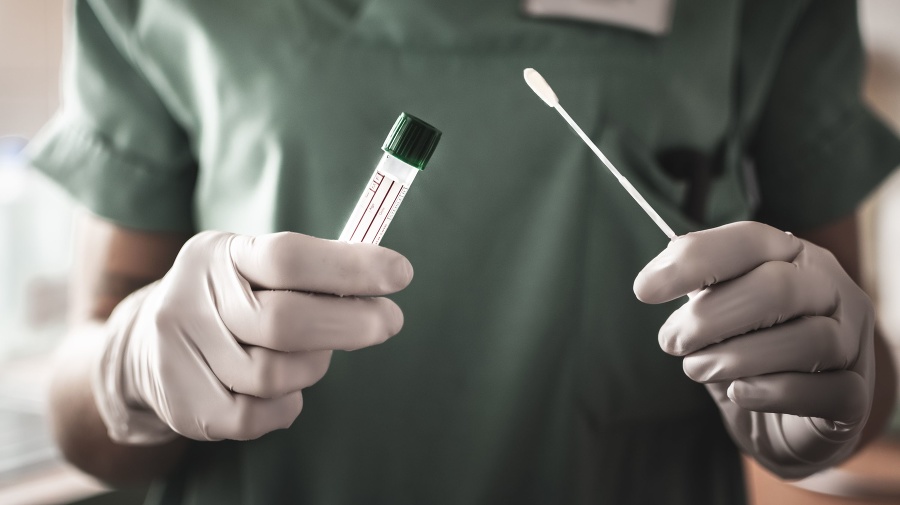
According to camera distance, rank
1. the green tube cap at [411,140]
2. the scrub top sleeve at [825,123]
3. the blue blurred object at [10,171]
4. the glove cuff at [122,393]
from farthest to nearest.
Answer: the blue blurred object at [10,171]
the scrub top sleeve at [825,123]
the glove cuff at [122,393]
the green tube cap at [411,140]

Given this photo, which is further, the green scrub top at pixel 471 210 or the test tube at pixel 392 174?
the green scrub top at pixel 471 210

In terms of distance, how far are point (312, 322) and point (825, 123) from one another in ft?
1.46

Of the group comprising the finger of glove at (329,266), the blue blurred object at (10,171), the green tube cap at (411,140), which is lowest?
the blue blurred object at (10,171)

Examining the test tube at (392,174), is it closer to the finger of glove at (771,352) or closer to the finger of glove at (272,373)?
the finger of glove at (272,373)

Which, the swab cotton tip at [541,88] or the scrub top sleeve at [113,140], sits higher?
the swab cotton tip at [541,88]

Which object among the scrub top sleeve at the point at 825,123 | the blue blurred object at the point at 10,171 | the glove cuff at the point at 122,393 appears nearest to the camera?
the glove cuff at the point at 122,393

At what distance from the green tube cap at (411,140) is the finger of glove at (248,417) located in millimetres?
158

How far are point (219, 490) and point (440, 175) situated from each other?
0.86ft

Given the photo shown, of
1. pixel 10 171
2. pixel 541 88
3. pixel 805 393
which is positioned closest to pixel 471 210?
pixel 541 88

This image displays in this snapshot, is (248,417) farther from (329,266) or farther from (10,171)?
(10,171)

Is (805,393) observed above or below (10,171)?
above

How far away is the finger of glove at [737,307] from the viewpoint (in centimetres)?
37

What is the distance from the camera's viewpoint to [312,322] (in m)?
0.39

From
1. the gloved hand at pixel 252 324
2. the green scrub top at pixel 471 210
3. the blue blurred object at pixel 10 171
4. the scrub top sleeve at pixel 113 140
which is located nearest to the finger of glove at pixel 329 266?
the gloved hand at pixel 252 324
